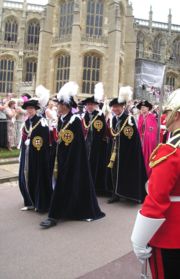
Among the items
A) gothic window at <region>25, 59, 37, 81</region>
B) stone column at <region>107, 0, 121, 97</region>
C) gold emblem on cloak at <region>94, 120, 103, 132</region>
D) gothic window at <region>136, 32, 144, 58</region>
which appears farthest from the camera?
gothic window at <region>136, 32, 144, 58</region>

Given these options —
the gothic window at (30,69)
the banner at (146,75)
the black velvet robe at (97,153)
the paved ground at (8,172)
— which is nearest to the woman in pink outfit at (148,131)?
the black velvet robe at (97,153)

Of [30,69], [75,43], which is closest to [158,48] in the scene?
[30,69]

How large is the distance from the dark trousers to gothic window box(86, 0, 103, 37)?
1499 inches

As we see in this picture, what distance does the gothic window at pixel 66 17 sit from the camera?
127 feet

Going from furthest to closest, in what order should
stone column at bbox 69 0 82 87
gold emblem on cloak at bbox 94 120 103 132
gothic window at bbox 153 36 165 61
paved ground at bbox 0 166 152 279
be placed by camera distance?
gothic window at bbox 153 36 165 61 < stone column at bbox 69 0 82 87 < gold emblem on cloak at bbox 94 120 103 132 < paved ground at bbox 0 166 152 279

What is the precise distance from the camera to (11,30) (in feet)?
155

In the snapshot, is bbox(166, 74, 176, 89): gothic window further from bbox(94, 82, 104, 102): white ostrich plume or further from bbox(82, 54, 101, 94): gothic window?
bbox(94, 82, 104, 102): white ostrich plume

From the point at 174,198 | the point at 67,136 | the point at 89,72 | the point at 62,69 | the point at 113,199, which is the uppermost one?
the point at 62,69

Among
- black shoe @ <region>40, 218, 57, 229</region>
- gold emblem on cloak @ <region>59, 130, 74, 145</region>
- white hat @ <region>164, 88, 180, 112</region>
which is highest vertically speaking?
white hat @ <region>164, 88, 180, 112</region>

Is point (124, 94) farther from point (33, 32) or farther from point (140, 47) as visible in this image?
point (140, 47)

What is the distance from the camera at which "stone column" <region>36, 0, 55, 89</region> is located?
38500 millimetres

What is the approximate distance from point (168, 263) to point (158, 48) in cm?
5441

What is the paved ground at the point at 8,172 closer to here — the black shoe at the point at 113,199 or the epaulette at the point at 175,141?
the black shoe at the point at 113,199

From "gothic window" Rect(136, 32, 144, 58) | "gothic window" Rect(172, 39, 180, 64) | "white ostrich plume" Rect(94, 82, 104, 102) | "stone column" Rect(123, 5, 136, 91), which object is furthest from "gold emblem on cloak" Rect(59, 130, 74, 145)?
"gothic window" Rect(172, 39, 180, 64)
